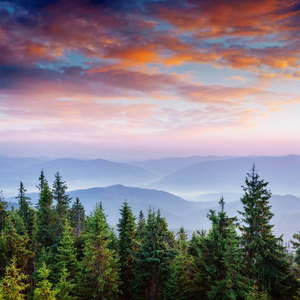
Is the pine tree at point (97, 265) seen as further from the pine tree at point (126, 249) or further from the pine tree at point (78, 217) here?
the pine tree at point (78, 217)

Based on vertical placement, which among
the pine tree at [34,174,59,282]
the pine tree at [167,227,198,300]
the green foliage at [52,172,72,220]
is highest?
the green foliage at [52,172,72,220]

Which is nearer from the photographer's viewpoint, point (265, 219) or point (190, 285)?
point (265, 219)

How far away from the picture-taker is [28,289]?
35625mm

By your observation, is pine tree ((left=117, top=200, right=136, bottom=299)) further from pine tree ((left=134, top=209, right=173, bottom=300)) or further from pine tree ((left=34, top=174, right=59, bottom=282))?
pine tree ((left=34, top=174, right=59, bottom=282))

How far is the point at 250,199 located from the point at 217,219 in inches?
193

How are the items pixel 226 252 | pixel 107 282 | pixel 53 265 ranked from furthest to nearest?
pixel 53 265 < pixel 107 282 < pixel 226 252

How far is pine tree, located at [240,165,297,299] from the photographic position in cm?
2627

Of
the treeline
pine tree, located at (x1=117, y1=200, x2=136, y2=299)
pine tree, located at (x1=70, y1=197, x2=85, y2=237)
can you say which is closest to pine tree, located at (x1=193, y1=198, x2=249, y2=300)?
the treeline

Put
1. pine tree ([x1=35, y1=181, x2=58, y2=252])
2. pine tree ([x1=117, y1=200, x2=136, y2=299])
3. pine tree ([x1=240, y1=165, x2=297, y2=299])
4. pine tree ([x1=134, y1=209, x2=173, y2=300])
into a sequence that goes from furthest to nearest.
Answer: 1. pine tree ([x1=35, y1=181, x2=58, y2=252])
2. pine tree ([x1=117, y1=200, x2=136, y2=299])
3. pine tree ([x1=134, y1=209, x2=173, y2=300])
4. pine tree ([x1=240, y1=165, x2=297, y2=299])

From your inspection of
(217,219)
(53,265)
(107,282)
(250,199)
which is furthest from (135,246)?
(250,199)

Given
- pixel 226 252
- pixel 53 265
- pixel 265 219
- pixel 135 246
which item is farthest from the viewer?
pixel 135 246

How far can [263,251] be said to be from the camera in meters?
26.2

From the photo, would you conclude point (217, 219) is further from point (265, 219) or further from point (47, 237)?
point (47, 237)

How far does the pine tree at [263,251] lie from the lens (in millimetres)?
26266
